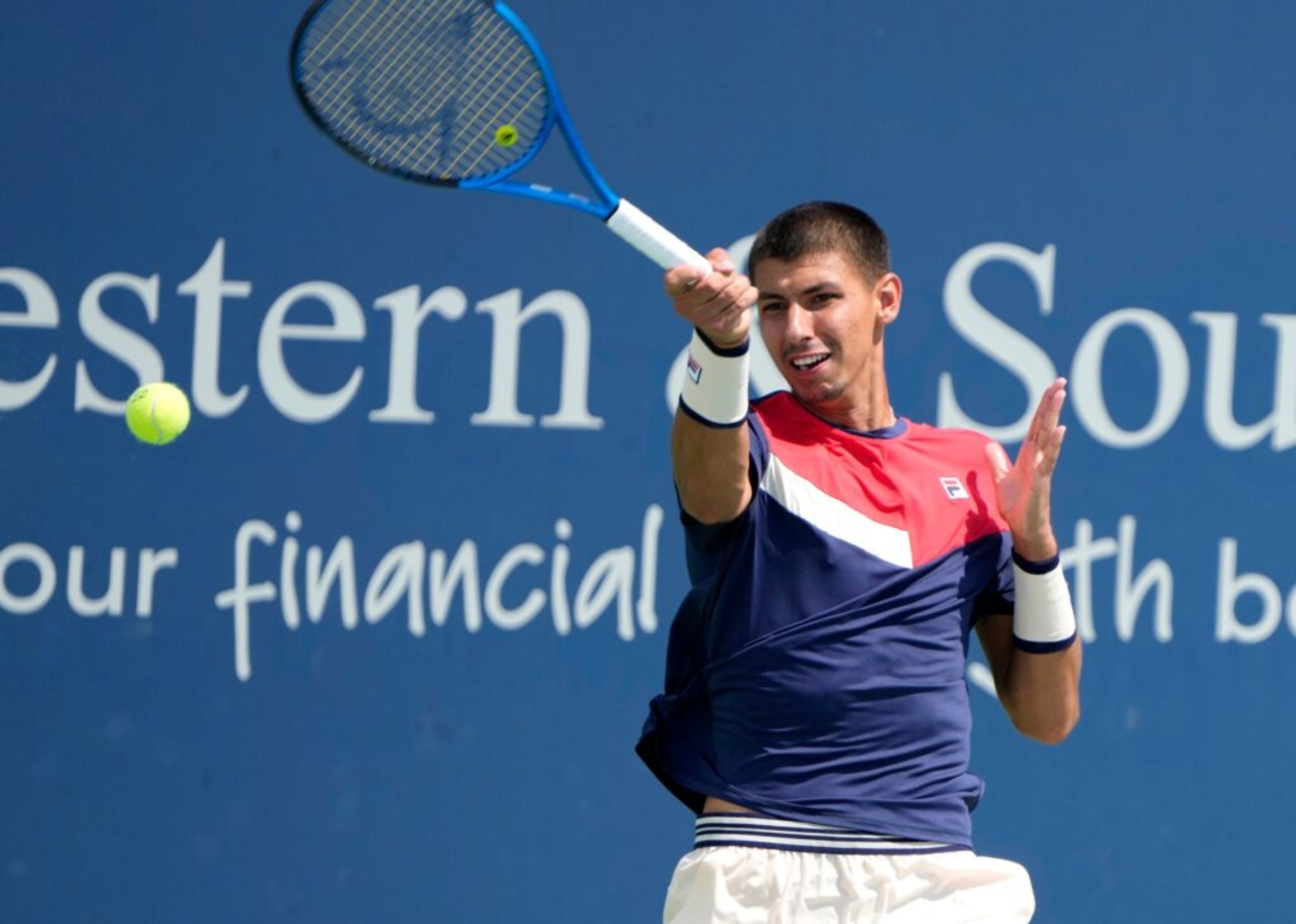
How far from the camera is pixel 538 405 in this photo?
4371 mm

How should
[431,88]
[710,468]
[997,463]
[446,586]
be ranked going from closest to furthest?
1. [710,468]
2. [997,463]
3. [431,88]
4. [446,586]

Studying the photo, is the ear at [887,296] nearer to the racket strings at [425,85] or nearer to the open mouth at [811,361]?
the open mouth at [811,361]

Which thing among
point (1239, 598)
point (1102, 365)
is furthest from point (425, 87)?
point (1239, 598)

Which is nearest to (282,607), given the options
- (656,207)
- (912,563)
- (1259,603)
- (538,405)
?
(538,405)

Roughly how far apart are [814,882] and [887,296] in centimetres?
92

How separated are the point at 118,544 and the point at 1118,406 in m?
2.30

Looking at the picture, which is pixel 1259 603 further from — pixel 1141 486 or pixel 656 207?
pixel 656 207

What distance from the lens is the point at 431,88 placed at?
315 cm

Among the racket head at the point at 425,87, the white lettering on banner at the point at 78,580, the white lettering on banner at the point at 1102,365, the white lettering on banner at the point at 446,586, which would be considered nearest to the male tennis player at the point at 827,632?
the racket head at the point at 425,87

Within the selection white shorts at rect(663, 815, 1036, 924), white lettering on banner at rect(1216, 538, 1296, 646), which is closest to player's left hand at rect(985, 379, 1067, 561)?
white shorts at rect(663, 815, 1036, 924)

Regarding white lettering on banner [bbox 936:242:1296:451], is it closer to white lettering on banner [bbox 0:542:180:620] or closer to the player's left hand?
the player's left hand

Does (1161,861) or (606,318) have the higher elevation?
(606,318)

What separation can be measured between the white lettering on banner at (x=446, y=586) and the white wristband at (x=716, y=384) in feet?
6.15

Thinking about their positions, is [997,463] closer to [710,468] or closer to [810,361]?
[810,361]
